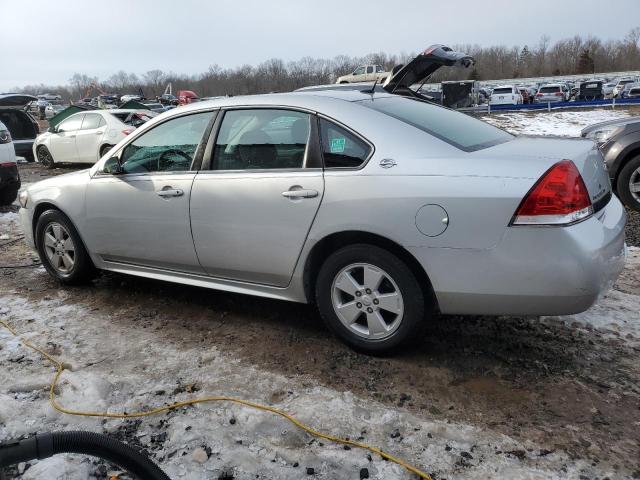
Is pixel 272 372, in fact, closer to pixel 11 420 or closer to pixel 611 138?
pixel 11 420

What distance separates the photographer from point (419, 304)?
2943mm

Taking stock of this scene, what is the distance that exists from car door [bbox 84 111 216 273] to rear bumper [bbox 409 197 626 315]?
1.76 m

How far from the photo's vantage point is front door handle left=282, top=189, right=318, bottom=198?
314 centimetres

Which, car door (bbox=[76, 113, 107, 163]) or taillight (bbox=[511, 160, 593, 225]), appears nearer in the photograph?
taillight (bbox=[511, 160, 593, 225])

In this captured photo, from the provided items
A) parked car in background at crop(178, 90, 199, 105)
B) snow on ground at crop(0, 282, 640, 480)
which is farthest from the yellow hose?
parked car in background at crop(178, 90, 199, 105)

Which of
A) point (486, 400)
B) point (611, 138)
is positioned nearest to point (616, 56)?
point (611, 138)

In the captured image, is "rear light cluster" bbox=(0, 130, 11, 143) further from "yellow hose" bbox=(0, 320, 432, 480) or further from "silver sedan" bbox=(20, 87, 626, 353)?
"yellow hose" bbox=(0, 320, 432, 480)

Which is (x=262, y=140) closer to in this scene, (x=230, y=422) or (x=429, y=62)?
(x=230, y=422)

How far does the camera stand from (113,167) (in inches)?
163

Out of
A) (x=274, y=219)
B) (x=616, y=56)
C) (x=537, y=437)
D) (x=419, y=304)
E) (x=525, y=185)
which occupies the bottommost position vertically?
(x=537, y=437)

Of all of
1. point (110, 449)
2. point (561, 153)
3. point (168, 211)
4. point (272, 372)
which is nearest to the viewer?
point (110, 449)

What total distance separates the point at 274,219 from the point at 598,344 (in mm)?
2116

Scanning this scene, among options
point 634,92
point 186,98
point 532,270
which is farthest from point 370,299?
point 186,98

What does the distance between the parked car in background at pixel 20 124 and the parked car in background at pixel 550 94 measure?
28.9m
